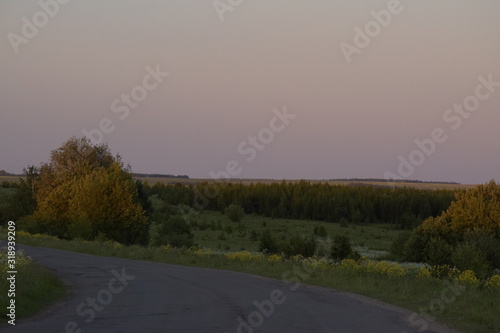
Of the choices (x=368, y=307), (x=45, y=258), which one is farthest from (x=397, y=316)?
(x=45, y=258)

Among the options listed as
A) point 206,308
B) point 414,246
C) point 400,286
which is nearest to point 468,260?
point 400,286

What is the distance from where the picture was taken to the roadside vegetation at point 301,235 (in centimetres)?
1994

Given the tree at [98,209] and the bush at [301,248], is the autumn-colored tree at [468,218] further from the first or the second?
the tree at [98,209]

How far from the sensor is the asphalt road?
40.8 feet

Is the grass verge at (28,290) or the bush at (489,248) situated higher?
the grass verge at (28,290)

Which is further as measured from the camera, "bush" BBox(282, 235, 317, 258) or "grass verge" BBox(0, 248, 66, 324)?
"bush" BBox(282, 235, 317, 258)

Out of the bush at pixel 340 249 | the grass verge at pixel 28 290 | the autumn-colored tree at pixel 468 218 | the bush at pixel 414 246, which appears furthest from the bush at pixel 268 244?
the grass verge at pixel 28 290

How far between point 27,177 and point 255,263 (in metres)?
54.8

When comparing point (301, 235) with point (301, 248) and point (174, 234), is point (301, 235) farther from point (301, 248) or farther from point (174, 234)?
point (301, 248)

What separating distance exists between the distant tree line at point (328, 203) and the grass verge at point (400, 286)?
93325 mm

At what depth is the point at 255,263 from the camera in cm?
2864

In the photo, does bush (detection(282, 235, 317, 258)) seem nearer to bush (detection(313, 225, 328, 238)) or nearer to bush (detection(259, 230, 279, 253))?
bush (detection(259, 230, 279, 253))

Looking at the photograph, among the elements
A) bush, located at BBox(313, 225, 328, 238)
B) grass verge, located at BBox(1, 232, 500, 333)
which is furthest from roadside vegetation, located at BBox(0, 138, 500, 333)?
bush, located at BBox(313, 225, 328, 238)

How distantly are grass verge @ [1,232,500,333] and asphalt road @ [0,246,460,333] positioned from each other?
70 cm
